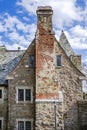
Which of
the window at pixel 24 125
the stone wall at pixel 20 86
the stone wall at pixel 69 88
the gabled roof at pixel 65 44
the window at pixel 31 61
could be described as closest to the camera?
the window at pixel 24 125

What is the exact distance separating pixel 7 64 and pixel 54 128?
941 cm

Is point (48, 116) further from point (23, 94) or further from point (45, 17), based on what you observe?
point (45, 17)

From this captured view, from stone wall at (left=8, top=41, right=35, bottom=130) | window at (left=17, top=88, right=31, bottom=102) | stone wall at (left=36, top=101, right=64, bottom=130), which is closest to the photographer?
stone wall at (left=36, top=101, right=64, bottom=130)

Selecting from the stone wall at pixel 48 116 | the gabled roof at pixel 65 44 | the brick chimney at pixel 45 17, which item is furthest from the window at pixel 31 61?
the gabled roof at pixel 65 44

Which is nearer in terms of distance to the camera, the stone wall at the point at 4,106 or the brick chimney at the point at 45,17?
the brick chimney at the point at 45,17

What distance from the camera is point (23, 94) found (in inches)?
1458

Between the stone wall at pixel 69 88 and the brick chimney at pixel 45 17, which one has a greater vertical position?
the brick chimney at pixel 45 17

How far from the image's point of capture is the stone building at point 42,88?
117 feet

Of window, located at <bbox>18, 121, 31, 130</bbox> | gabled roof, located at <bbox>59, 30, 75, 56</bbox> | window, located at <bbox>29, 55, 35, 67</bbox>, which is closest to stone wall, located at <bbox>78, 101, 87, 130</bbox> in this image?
window, located at <bbox>18, 121, 31, 130</bbox>

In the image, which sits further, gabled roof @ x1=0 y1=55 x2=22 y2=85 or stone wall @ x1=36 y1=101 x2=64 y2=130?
gabled roof @ x1=0 y1=55 x2=22 y2=85

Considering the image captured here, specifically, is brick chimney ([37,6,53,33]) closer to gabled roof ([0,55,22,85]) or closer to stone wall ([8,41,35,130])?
stone wall ([8,41,35,130])

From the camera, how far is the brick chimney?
3688cm

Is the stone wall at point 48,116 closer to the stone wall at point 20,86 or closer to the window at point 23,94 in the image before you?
the stone wall at point 20,86

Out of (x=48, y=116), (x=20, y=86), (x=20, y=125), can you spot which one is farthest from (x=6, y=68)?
(x=48, y=116)
